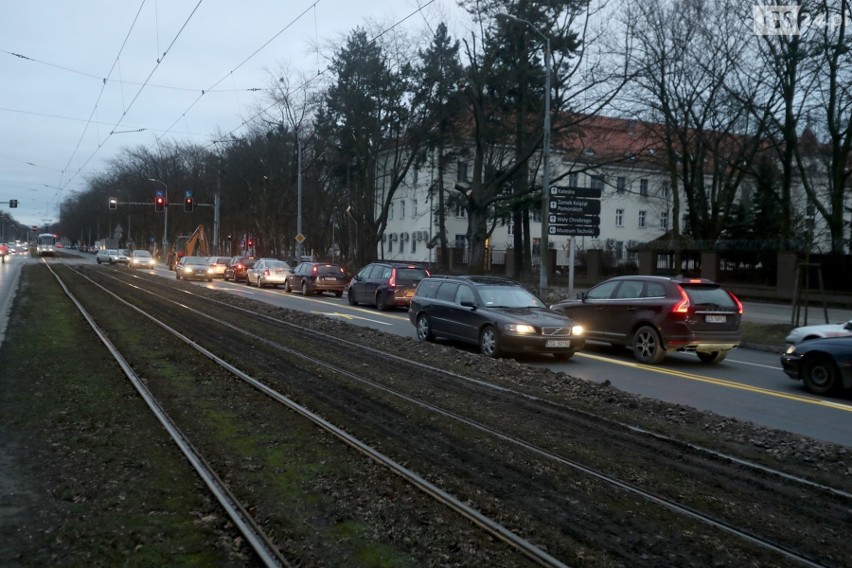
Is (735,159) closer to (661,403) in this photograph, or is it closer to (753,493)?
(661,403)

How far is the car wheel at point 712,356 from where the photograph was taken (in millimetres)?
14898

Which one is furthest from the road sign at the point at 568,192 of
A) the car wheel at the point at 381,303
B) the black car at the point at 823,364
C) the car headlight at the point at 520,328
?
the black car at the point at 823,364

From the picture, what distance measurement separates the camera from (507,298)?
49.2 ft

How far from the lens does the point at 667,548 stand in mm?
4930

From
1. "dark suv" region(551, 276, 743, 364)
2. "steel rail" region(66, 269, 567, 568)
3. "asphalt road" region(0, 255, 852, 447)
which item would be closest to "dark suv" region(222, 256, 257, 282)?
"asphalt road" region(0, 255, 852, 447)

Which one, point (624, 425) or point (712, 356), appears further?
point (712, 356)

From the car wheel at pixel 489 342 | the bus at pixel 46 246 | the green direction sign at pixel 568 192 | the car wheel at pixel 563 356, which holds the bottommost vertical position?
the car wheel at pixel 563 356

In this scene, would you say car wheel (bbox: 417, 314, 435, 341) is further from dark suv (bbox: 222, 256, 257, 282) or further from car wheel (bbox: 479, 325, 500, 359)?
dark suv (bbox: 222, 256, 257, 282)

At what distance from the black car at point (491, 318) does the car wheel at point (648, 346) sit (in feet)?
3.49

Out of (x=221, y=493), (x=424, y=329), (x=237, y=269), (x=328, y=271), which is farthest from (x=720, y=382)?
(x=237, y=269)

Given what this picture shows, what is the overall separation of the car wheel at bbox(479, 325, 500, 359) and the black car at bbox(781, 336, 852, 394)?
4672 millimetres

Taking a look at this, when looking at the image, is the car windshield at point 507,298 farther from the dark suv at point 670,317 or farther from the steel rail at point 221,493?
the steel rail at point 221,493

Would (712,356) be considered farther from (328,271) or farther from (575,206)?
(328,271)

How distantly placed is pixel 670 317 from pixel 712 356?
1.87m
